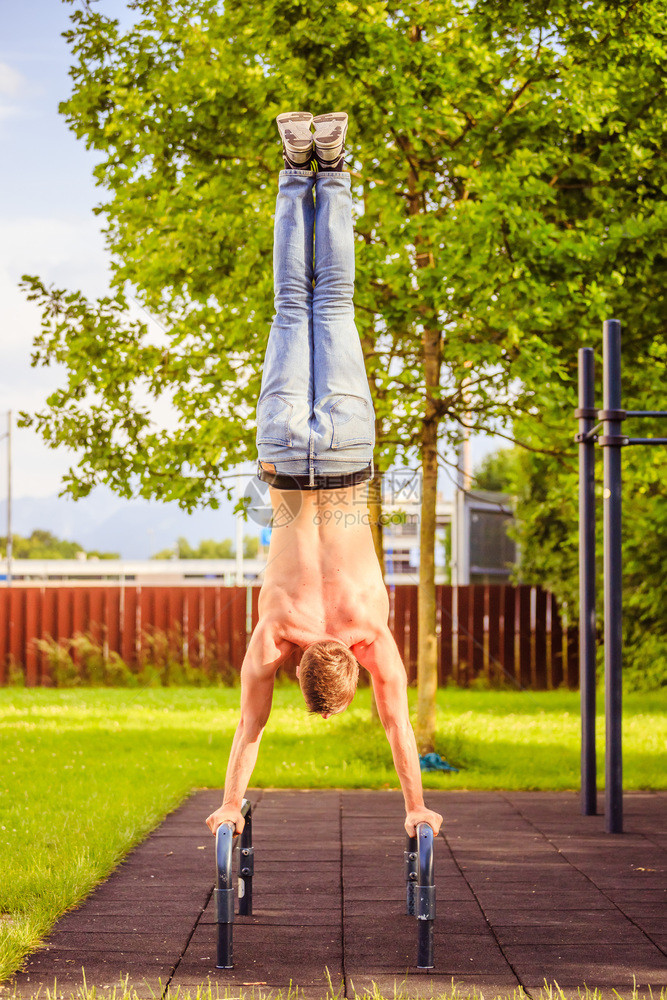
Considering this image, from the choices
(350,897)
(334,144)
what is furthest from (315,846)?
(334,144)

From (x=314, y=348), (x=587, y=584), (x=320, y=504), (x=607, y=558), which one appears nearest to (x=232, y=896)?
(x=320, y=504)

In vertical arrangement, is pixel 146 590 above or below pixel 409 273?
below

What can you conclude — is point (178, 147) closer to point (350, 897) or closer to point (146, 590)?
point (350, 897)

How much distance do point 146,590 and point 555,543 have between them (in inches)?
265

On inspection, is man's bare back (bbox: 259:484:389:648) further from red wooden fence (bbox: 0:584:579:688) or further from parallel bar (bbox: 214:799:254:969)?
red wooden fence (bbox: 0:584:579:688)

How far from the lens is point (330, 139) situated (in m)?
4.19

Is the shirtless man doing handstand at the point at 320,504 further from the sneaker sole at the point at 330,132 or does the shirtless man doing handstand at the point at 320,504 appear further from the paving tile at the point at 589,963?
the paving tile at the point at 589,963

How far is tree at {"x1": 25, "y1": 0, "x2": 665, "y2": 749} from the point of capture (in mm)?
7199

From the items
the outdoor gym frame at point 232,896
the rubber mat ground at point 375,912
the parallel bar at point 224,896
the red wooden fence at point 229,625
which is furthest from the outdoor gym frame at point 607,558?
the red wooden fence at point 229,625

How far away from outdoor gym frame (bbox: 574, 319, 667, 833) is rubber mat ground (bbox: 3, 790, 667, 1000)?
0.36m

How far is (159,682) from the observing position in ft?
51.2

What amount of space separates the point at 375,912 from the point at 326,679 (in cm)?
147

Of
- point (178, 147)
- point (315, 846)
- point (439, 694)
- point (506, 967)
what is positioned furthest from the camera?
point (439, 694)

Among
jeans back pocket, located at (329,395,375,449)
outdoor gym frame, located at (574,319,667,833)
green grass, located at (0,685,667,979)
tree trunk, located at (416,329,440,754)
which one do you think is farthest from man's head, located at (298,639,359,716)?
tree trunk, located at (416,329,440,754)
